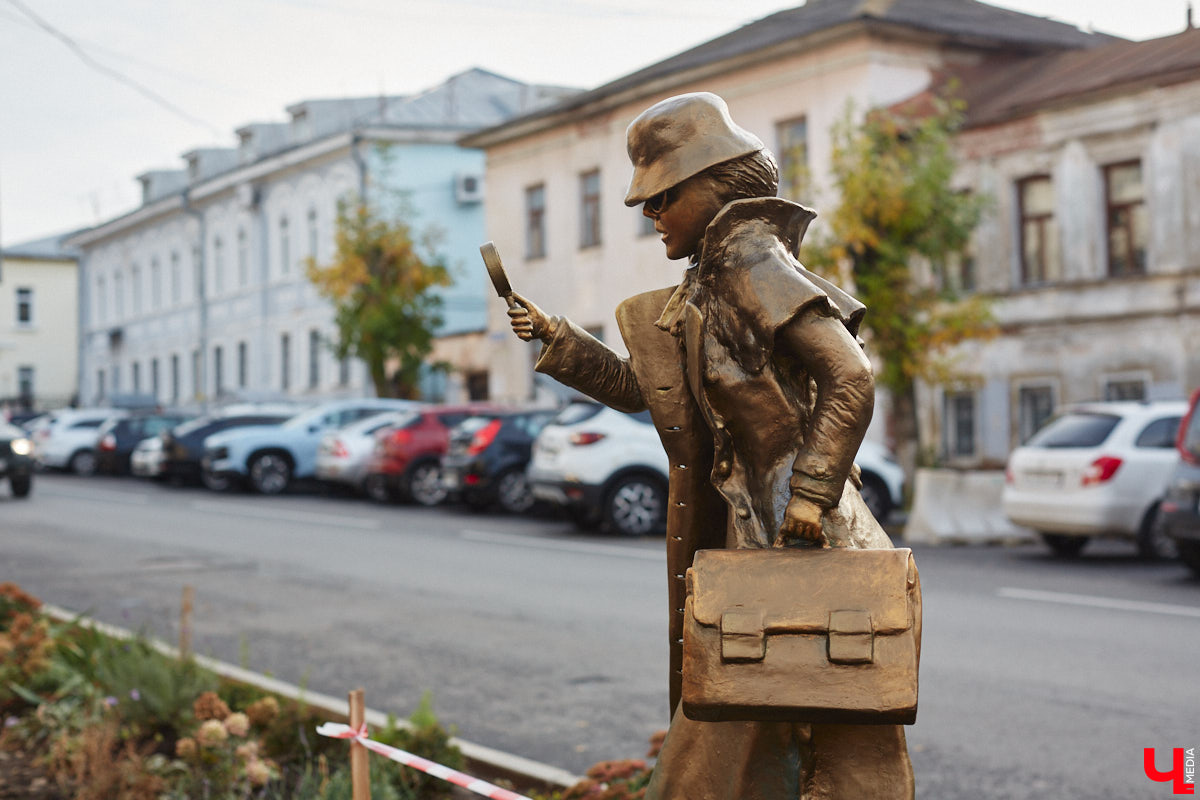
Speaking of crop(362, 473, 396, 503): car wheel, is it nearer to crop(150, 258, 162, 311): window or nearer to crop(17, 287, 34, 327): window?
crop(150, 258, 162, 311): window

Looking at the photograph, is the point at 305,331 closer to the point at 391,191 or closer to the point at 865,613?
the point at 391,191

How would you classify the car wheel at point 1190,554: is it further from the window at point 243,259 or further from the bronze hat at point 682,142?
the window at point 243,259

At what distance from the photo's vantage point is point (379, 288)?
3409 centimetres

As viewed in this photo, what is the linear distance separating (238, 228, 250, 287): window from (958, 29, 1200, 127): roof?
28433 millimetres

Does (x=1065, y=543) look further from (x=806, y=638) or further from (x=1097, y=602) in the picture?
(x=806, y=638)

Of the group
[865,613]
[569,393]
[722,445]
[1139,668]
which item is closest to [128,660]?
[722,445]

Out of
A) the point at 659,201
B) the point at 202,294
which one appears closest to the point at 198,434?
the point at 659,201

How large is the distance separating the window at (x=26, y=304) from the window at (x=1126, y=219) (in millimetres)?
61358

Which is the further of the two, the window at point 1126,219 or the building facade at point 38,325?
the building facade at point 38,325

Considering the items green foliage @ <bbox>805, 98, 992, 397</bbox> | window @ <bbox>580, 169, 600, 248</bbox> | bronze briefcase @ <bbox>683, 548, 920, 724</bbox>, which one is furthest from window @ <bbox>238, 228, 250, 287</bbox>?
bronze briefcase @ <bbox>683, 548, 920, 724</bbox>

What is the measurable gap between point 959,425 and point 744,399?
25.2 m

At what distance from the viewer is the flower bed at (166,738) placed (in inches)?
198

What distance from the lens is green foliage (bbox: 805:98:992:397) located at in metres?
20.4

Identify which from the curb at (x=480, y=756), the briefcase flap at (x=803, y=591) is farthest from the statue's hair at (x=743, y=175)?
the curb at (x=480, y=756)
